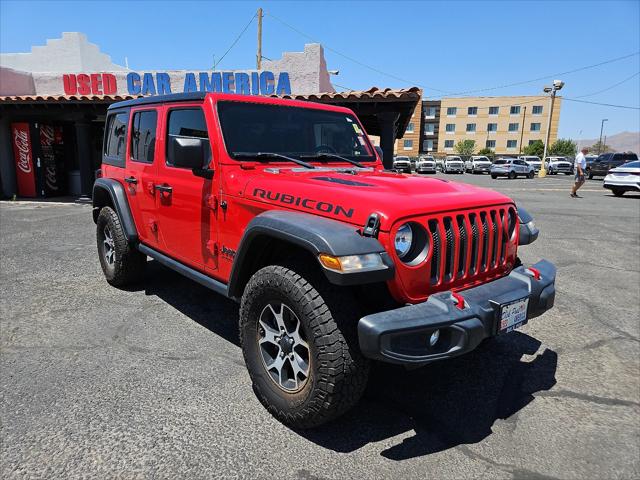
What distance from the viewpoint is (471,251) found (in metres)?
2.57

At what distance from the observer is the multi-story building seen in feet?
253

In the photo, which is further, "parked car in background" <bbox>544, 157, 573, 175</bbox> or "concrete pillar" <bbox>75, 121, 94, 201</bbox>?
"parked car in background" <bbox>544, 157, 573, 175</bbox>

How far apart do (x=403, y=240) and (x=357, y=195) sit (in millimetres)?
348

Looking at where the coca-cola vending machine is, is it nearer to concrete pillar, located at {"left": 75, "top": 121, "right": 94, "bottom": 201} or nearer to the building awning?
the building awning

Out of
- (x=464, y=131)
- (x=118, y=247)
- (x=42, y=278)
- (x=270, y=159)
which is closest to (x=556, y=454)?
(x=270, y=159)

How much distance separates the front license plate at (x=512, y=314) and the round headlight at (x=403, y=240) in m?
0.60

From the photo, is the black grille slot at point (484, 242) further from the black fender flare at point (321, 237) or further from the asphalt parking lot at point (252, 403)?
the asphalt parking lot at point (252, 403)

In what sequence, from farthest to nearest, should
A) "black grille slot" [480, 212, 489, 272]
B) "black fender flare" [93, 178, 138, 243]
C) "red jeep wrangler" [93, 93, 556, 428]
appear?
"black fender flare" [93, 178, 138, 243] → "black grille slot" [480, 212, 489, 272] → "red jeep wrangler" [93, 93, 556, 428]

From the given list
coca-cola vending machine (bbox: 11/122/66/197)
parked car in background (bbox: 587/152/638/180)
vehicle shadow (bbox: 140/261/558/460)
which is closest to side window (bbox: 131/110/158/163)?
vehicle shadow (bbox: 140/261/558/460)

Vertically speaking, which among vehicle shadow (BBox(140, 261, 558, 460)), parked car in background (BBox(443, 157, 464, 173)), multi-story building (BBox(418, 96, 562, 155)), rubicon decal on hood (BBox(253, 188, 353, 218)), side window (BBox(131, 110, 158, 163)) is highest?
multi-story building (BBox(418, 96, 562, 155))

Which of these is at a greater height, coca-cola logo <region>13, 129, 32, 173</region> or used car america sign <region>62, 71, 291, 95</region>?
used car america sign <region>62, 71, 291, 95</region>

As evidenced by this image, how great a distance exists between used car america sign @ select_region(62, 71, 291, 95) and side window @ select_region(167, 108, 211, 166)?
385 inches

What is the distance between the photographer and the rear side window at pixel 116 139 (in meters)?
4.68

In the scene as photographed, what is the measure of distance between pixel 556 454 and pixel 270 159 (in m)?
2.56
